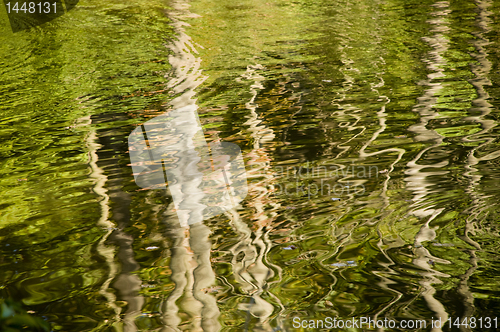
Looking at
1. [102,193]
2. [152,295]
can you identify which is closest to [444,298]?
[152,295]

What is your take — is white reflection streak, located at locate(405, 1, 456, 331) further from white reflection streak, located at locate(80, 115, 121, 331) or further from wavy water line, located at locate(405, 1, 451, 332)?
white reflection streak, located at locate(80, 115, 121, 331)

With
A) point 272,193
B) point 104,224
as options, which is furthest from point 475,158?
point 104,224

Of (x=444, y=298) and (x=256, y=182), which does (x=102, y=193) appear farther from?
(x=444, y=298)

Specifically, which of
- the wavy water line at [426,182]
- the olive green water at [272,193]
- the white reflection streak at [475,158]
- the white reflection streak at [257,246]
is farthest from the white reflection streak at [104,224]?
the white reflection streak at [475,158]

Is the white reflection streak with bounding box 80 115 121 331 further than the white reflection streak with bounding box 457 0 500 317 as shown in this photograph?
Yes

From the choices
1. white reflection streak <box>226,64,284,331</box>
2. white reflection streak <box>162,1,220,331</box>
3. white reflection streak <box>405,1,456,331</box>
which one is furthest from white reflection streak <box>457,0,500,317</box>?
white reflection streak <box>162,1,220,331</box>

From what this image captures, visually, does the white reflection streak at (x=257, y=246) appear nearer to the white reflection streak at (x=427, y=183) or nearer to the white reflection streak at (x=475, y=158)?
the white reflection streak at (x=427, y=183)

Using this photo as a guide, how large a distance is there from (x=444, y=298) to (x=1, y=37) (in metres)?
10.9

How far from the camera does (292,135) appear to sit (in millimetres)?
4871

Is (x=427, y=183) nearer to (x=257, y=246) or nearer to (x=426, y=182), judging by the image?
(x=426, y=182)

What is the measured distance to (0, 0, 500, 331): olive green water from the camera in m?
2.63

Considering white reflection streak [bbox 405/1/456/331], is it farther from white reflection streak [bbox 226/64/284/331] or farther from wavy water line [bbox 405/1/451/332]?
white reflection streak [bbox 226/64/284/331]

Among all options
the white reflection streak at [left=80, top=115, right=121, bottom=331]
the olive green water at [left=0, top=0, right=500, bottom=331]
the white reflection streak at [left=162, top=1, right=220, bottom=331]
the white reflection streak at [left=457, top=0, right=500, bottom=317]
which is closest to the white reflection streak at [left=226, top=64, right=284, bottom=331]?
the olive green water at [left=0, top=0, right=500, bottom=331]

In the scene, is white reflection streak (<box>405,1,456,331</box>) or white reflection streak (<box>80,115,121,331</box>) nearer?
white reflection streak (<box>405,1,456,331</box>)
